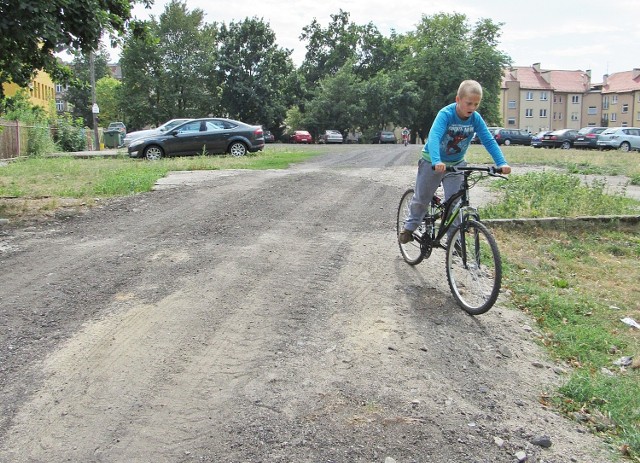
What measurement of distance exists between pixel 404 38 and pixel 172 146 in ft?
219

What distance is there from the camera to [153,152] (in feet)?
67.6

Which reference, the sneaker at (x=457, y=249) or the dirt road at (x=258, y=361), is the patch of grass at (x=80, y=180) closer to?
the dirt road at (x=258, y=361)

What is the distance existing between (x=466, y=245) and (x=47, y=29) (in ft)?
21.8

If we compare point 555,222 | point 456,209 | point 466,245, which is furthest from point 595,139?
point 466,245

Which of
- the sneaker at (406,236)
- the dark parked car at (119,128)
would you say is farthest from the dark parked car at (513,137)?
the sneaker at (406,236)

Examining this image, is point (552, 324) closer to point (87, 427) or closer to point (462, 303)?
point (462, 303)

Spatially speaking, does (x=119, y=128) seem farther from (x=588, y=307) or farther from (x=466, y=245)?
(x=588, y=307)

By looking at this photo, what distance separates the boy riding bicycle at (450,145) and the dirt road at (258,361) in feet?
2.72

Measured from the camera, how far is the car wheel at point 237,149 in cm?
2095

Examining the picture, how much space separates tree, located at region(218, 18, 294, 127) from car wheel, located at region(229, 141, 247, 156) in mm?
42812

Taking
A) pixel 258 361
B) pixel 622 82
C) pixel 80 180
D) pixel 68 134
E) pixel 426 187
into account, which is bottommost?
pixel 258 361

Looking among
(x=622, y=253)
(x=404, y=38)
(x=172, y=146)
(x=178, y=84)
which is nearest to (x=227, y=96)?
(x=178, y=84)

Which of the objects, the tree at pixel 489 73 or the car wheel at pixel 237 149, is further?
the tree at pixel 489 73

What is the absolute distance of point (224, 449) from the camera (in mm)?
2938
